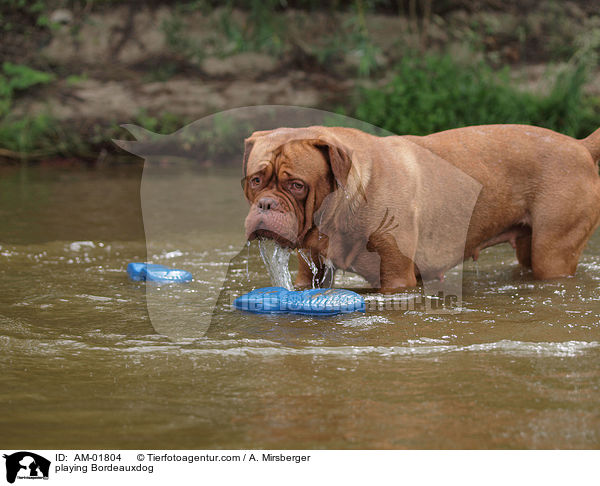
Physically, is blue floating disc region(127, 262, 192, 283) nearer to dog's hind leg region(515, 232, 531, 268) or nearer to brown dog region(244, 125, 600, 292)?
brown dog region(244, 125, 600, 292)

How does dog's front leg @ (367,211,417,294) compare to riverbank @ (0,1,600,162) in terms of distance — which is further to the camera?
riverbank @ (0,1,600,162)

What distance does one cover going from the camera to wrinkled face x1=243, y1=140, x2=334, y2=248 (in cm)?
394

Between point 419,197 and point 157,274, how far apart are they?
1703 millimetres

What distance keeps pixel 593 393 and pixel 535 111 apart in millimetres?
7841

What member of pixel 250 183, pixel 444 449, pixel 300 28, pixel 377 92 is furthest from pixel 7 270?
pixel 300 28

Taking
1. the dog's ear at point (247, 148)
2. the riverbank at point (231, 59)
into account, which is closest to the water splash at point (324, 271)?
the dog's ear at point (247, 148)

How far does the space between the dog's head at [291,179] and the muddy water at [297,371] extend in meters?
0.50

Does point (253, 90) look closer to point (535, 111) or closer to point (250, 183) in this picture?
point (535, 111)

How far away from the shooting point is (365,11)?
12945mm

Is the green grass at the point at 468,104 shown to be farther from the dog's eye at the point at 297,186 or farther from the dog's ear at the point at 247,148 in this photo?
the dog's eye at the point at 297,186

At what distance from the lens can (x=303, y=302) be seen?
4062 millimetres

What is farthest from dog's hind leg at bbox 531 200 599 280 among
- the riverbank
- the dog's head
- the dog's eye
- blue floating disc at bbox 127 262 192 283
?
the riverbank

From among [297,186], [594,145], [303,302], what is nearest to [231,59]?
[594,145]
